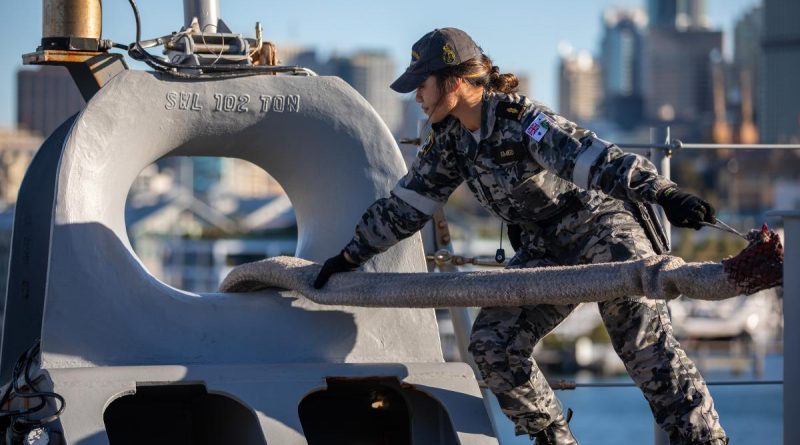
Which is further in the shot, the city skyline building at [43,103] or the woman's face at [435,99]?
the city skyline building at [43,103]

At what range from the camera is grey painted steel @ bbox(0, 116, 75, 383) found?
5328mm

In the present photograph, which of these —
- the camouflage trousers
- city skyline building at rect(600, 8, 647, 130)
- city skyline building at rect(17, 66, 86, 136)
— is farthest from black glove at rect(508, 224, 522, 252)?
city skyline building at rect(600, 8, 647, 130)

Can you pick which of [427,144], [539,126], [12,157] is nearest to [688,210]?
[539,126]

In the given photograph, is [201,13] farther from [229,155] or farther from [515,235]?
[515,235]

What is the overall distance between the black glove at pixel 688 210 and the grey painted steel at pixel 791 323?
0.46 ft

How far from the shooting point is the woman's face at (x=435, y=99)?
4426 millimetres

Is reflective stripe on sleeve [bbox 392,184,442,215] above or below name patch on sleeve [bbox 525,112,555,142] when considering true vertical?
below

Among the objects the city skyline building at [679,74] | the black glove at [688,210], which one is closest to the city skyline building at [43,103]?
the city skyline building at [679,74]

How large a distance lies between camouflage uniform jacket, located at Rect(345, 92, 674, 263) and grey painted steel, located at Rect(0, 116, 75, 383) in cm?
114

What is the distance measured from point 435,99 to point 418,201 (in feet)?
1.08

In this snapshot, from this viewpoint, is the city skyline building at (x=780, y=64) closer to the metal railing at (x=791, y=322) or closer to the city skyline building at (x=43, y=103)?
the city skyline building at (x=43, y=103)

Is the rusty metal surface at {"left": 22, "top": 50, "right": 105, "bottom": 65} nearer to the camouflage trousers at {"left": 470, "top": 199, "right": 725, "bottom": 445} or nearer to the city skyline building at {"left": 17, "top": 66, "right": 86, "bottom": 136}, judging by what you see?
the camouflage trousers at {"left": 470, "top": 199, "right": 725, "bottom": 445}

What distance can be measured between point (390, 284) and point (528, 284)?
0.49m

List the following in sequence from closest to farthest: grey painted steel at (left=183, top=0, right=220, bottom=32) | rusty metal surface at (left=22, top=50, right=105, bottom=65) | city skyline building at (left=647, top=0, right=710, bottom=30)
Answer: rusty metal surface at (left=22, top=50, right=105, bottom=65), grey painted steel at (left=183, top=0, right=220, bottom=32), city skyline building at (left=647, top=0, right=710, bottom=30)
